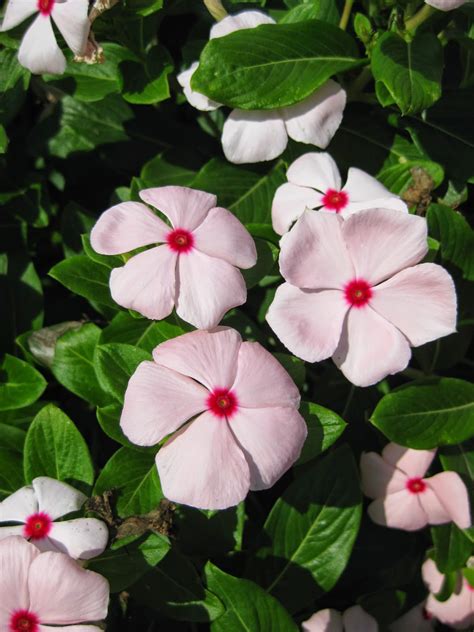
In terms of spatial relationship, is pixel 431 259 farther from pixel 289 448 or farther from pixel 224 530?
pixel 224 530

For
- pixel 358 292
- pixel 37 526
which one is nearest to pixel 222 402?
pixel 358 292

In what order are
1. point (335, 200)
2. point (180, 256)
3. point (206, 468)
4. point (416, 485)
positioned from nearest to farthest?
point (206, 468)
point (180, 256)
point (335, 200)
point (416, 485)

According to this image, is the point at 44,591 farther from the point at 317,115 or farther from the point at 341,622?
the point at 317,115

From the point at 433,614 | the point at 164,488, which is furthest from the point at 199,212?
the point at 433,614

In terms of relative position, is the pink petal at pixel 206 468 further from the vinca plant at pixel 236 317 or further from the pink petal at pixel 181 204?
the pink petal at pixel 181 204

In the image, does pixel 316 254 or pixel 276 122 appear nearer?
pixel 316 254

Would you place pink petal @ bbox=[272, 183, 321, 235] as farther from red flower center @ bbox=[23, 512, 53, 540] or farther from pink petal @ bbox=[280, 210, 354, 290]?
red flower center @ bbox=[23, 512, 53, 540]

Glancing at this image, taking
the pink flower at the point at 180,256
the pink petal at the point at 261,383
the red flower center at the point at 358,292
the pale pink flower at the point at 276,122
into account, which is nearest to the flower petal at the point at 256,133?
the pale pink flower at the point at 276,122
